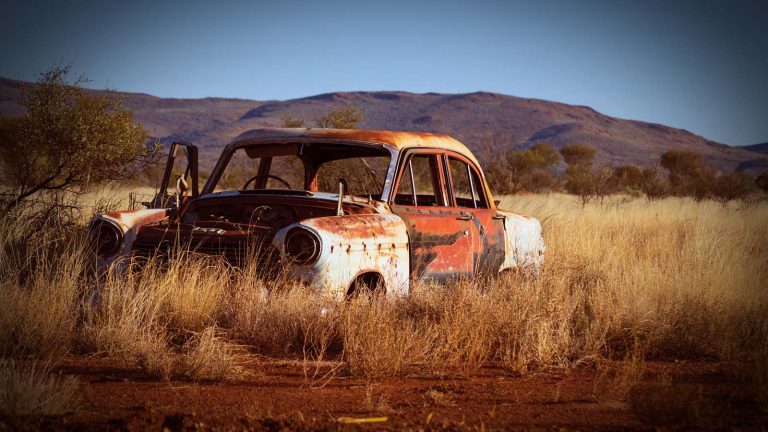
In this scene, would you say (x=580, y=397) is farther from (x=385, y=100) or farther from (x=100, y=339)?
(x=385, y=100)

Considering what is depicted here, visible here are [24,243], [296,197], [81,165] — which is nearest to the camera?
[296,197]

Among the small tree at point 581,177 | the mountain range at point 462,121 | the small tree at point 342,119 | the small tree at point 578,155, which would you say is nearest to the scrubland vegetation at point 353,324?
the small tree at point 581,177

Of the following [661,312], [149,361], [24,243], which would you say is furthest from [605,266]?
[24,243]

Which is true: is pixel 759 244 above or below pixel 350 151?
below

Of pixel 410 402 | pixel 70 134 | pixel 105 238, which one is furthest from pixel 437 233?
pixel 70 134

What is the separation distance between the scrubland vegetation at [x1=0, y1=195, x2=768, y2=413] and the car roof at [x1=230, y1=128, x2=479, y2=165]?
1.33m

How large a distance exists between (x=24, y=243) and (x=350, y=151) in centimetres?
417

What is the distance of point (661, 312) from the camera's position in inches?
250

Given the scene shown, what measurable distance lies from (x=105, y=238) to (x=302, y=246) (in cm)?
169

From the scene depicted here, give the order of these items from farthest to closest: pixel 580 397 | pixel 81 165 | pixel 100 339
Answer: pixel 81 165 → pixel 100 339 → pixel 580 397

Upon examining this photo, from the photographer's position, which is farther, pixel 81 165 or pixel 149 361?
pixel 81 165

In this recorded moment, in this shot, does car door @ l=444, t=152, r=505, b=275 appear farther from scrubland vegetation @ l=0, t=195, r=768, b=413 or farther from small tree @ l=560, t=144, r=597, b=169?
small tree @ l=560, t=144, r=597, b=169

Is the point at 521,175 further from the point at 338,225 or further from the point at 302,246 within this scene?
the point at 302,246

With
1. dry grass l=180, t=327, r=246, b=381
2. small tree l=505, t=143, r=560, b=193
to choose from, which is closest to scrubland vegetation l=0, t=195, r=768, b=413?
dry grass l=180, t=327, r=246, b=381
